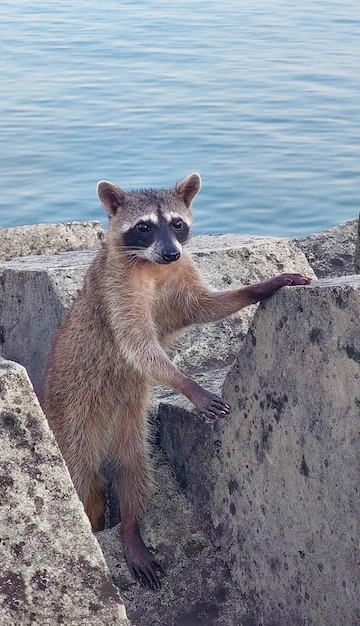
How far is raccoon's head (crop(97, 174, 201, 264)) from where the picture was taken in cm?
580

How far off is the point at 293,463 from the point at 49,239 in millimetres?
3933

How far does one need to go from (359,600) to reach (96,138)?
14.9 m

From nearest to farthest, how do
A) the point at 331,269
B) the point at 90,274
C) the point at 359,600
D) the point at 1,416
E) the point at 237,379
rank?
the point at 1,416, the point at 359,600, the point at 237,379, the point at 90,274, the point at 331,269

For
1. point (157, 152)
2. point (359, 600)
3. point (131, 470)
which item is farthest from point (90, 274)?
point (157, 152)

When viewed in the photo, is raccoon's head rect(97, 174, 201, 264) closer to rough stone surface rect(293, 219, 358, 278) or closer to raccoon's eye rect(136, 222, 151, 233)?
raccoon's eye rect(136, 222, 151, 233)

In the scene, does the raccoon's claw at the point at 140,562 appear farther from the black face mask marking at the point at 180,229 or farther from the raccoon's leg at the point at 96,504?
the black face mask marking at the point at 180,229

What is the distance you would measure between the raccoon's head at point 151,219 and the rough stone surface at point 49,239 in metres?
1.65

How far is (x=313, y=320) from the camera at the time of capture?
14.0 feet

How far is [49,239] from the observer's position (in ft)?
26.0

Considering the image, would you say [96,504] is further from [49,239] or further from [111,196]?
[49,239]

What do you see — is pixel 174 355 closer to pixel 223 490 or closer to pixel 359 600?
pixel 223 490

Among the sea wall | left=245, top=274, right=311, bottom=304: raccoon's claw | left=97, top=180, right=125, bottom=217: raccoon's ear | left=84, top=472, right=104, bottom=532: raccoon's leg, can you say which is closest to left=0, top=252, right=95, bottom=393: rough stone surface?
left=97, top=180, right=125, bottom=217: raccoon's ear

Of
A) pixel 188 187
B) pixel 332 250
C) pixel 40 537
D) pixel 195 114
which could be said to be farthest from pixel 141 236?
pixel 195 114

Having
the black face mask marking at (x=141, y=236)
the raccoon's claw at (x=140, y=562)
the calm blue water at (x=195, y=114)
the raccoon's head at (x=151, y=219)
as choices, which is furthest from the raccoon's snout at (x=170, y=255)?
the calm blue water at (x=195, y=114)
